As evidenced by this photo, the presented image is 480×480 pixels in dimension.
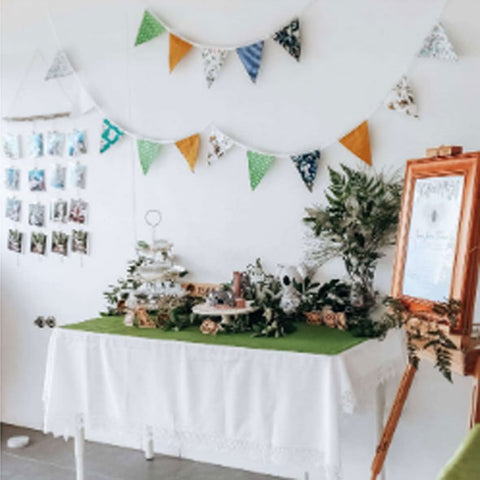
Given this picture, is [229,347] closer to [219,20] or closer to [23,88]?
[219,20]

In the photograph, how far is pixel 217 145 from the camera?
3.29 m

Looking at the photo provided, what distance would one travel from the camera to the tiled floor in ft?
10.8

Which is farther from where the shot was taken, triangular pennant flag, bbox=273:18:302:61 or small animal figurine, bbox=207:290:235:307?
triangular pennant flag, bbox=273:18:302:61

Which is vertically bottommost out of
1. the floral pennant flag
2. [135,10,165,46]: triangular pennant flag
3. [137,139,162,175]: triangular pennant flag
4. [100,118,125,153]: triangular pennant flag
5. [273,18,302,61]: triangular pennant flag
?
[137,139,162,175]: triangular pennant flag

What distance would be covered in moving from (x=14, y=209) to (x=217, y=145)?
1.30 meters

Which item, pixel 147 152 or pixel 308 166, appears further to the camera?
pixel 147 152

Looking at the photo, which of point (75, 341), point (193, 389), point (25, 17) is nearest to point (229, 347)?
point (193, 389)

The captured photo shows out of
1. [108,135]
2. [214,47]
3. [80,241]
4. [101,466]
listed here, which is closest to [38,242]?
[80,241]

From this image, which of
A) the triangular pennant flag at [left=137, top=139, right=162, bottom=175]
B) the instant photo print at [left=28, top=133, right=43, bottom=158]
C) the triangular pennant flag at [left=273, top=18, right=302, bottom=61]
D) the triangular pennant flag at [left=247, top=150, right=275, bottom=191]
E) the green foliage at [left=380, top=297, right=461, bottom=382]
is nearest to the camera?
the green foliage at [left=380, top=297, right=461, bottom=382]

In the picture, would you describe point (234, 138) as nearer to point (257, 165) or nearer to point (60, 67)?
point (257, 165)

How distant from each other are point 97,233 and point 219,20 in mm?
1186

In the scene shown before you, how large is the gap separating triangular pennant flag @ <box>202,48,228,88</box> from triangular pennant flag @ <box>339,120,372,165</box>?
26.5 inches

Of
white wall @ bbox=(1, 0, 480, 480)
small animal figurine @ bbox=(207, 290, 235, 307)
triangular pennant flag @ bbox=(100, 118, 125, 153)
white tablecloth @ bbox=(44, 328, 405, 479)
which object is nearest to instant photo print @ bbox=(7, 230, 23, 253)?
white wall @ bbox=(1, 0, 480, 480)

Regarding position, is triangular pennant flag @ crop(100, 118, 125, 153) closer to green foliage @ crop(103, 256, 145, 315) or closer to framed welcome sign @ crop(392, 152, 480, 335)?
green foliage @ crop(103, 256, 145, 315)
